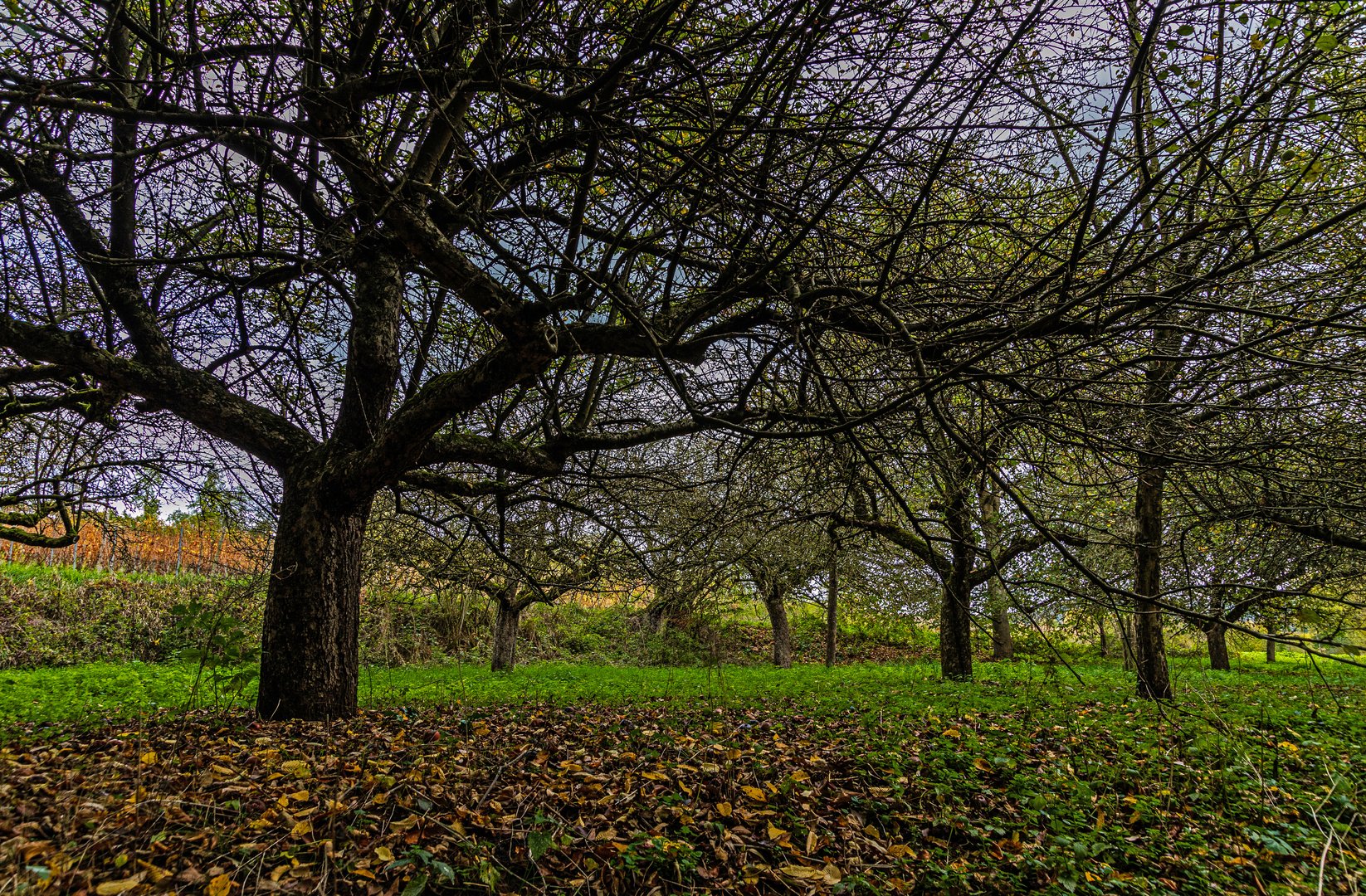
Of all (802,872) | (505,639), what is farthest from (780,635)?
(802,872)

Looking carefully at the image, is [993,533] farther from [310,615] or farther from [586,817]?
[310,615]

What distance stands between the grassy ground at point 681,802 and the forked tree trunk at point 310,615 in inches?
14.6

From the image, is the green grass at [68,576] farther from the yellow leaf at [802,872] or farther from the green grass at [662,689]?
the yellow leaf at [802,872]

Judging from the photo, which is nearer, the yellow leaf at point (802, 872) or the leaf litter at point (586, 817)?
the leaf litter at point (586, 817)

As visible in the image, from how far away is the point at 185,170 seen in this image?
15.2ft

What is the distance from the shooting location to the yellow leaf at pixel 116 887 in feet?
7.11

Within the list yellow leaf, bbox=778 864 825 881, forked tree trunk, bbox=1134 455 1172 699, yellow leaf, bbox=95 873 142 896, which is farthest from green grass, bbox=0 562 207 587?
forked tree trunk, bbox=1134 455 1172 699

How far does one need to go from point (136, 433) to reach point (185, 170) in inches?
139

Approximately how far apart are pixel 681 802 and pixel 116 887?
245cm

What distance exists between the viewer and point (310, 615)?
495cm

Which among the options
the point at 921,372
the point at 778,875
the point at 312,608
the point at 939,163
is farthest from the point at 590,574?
the point at 939,163

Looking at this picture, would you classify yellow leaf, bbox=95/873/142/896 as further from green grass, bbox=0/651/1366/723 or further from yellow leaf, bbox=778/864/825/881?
green grass, bbox=0/651/1366/723

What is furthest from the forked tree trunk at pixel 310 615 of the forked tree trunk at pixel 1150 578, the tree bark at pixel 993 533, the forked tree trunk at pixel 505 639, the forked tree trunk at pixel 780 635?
the forked tree trunk at pixel 780 635

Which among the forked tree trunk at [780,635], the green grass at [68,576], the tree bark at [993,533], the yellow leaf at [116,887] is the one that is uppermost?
the tree bark at [993,533]
